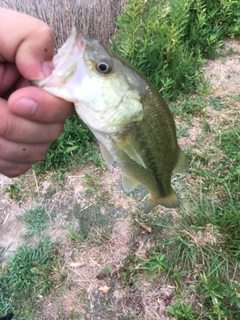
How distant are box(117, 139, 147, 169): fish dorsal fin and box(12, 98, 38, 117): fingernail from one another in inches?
14.4

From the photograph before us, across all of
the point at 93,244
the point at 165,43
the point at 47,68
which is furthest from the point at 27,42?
the point at 165,43

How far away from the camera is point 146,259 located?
2.49 meters

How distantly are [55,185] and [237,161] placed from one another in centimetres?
164

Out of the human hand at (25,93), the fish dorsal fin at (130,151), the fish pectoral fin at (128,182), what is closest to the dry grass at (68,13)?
the fish pectoral fin at (128,182)

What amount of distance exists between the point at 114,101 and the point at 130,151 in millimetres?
218

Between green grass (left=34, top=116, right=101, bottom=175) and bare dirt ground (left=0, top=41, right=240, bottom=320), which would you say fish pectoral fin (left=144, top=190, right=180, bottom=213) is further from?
green grass (left=34, top=116, right=101, bottom=175)

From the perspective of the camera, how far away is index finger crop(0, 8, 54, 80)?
3.45 feet

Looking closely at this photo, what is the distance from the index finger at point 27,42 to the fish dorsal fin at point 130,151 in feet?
1.29

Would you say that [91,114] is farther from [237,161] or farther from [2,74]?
[237,161]

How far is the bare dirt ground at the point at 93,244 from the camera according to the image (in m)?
2.34

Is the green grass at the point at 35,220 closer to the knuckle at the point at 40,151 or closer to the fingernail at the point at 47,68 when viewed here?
the knuckle at the point at 40,151

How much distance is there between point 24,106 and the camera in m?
1.08

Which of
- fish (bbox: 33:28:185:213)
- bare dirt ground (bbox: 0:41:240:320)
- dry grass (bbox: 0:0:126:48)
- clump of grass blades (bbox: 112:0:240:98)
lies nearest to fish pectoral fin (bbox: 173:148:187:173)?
fish (bbox: 33:28:185:213)

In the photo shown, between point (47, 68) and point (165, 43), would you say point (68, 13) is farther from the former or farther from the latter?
point (47, 68)
